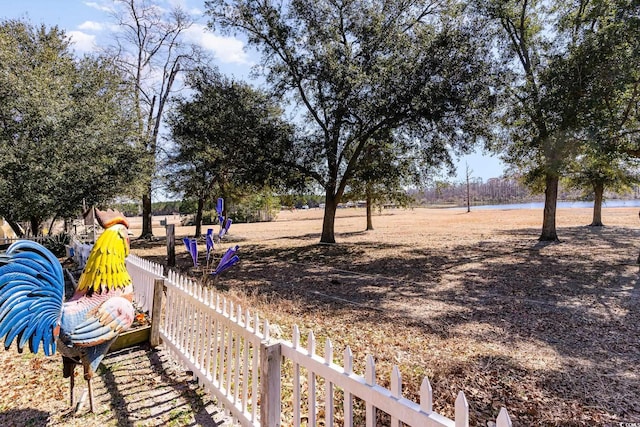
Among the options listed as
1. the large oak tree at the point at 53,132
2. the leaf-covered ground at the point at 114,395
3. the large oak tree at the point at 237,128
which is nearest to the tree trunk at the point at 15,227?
the large oak tree at the point at 53,132

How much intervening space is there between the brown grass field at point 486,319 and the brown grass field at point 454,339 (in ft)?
0.07

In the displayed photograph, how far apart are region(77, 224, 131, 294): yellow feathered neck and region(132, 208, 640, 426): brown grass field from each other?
2346 mm

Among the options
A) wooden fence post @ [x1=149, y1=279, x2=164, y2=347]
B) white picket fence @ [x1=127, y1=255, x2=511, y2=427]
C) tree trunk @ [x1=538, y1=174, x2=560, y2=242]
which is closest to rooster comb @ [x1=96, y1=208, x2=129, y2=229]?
white picket fence @ [x1=127, y1=255, x2=511, y2=427]

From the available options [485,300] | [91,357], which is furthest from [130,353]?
[485,300]

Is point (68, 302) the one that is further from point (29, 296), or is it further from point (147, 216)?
point (147, 216)

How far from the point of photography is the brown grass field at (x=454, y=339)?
118 inches

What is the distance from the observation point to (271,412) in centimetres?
225

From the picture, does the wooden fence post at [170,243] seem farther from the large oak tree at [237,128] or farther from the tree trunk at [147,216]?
the tree trunk at [147,216]

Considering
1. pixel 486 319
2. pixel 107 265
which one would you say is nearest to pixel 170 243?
pixel 107 265

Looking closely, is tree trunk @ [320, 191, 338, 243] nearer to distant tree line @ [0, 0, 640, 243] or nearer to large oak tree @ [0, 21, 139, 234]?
distant tree line @ [0, 0, 640, 243]

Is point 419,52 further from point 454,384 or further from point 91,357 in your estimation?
point 91,357

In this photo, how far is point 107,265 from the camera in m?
2.95

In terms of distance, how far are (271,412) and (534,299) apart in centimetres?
613

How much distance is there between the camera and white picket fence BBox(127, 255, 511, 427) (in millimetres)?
1581
